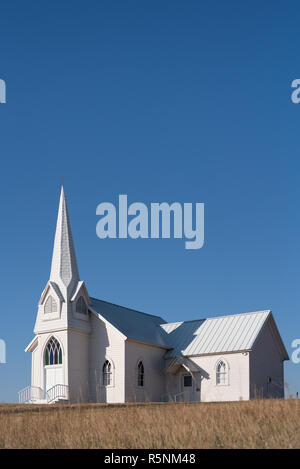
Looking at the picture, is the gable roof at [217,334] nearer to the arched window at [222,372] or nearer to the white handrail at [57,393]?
the arched window at [222,372]

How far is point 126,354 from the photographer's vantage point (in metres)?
38.8

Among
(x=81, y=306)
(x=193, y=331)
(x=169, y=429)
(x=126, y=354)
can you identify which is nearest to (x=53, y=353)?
(x=81, y=306)

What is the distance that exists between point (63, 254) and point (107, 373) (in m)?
8.77

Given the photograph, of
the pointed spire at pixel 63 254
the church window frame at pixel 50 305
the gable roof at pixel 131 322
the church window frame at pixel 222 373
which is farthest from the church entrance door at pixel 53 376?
the church window frame at pixel 222 373

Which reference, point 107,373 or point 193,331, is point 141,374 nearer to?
point 107,373

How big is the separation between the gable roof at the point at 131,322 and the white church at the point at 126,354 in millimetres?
131

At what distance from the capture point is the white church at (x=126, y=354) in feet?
128

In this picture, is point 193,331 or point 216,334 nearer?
point 216,334

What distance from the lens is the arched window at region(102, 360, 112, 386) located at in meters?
39.4

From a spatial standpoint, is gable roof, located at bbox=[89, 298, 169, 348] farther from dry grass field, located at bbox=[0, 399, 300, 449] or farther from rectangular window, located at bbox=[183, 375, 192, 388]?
dry grass field, located at bbox=[0, 399, 300, 449]

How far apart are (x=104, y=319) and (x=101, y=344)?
66.8 inches

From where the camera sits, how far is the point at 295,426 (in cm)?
1356
